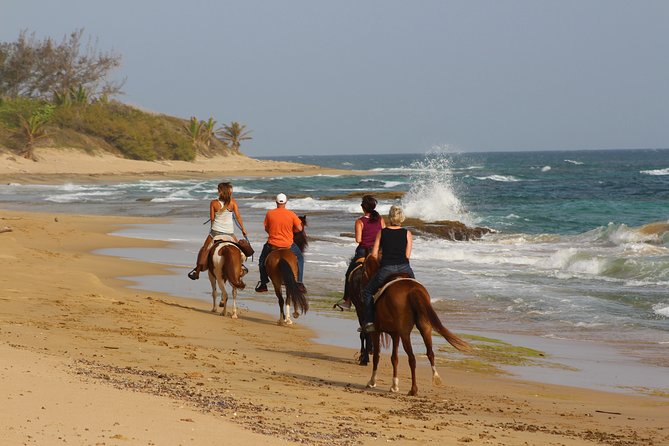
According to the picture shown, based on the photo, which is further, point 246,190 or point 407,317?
point 246,190

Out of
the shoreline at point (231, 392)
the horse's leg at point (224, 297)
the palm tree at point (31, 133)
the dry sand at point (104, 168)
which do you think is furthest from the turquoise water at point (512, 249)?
the palm tree at point (31, 133)

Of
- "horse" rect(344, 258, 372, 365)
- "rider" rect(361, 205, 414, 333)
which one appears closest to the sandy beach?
"horse" rect(344, 258, 372, 365)

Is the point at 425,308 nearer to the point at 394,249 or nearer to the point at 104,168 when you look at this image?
the point at 394,249

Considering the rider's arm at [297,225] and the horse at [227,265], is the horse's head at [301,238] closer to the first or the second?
the rider's arm at [297,225]

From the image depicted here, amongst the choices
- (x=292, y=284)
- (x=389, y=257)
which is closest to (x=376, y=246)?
(x=389, y=257)

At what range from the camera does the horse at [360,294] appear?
10455 millimetres

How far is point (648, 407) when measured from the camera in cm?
877

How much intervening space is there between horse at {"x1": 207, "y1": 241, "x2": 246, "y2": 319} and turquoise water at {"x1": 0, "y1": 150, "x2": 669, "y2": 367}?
2890 millimetres

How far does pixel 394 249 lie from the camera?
30.0 ft

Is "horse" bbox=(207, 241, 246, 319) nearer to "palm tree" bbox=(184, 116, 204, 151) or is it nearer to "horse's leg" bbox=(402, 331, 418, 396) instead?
"horse's leg" bbox=(402, 331, 418, 396)

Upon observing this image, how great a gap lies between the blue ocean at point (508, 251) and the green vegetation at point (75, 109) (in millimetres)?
19166

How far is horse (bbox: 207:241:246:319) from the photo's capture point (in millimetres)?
13797

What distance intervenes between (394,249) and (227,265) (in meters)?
5.15

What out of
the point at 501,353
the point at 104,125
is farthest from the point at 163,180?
the point at 501,353
